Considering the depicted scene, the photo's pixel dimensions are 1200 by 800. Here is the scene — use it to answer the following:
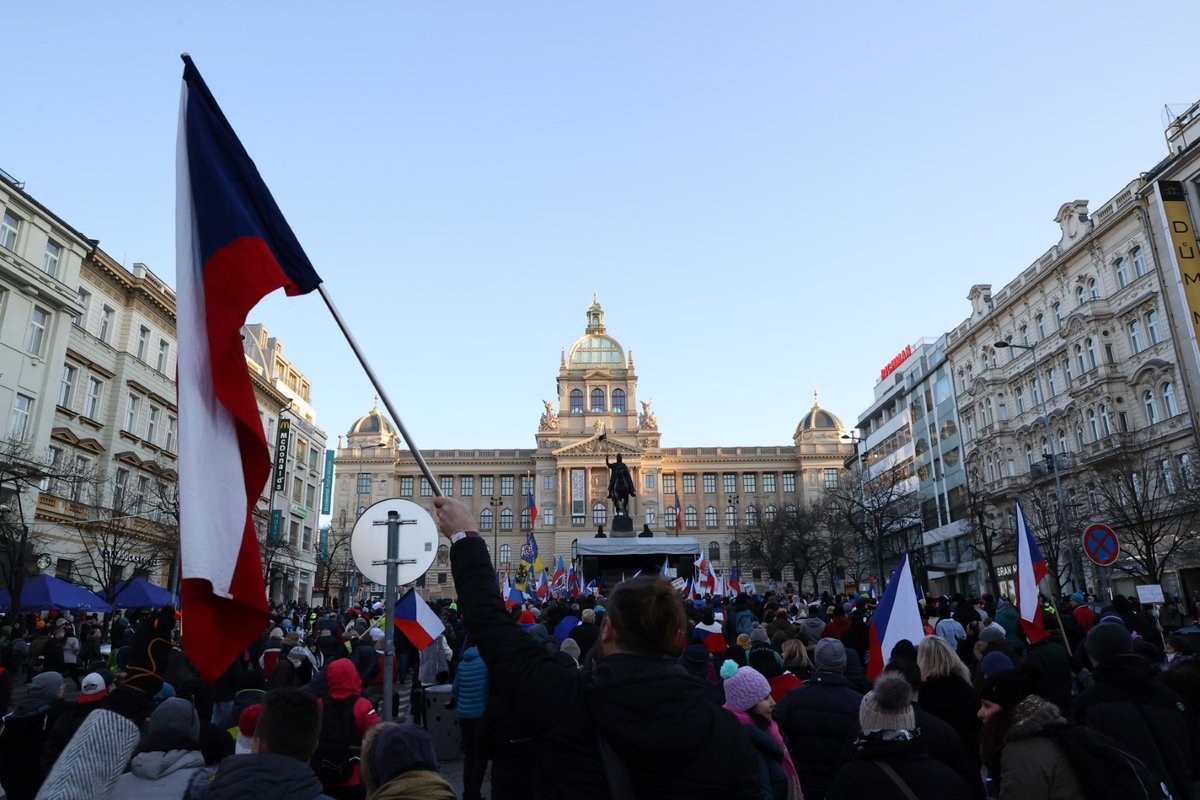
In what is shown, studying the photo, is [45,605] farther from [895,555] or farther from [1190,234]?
[895,555]

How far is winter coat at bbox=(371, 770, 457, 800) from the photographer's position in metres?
3.25

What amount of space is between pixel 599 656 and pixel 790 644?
533 centimetres

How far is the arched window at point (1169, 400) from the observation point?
3862cm

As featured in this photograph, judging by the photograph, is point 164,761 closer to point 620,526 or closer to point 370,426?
point 620,526

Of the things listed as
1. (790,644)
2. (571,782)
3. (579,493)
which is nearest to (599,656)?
(571,782)

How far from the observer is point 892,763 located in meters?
3.58

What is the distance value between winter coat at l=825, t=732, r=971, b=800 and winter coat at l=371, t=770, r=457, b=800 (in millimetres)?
1665

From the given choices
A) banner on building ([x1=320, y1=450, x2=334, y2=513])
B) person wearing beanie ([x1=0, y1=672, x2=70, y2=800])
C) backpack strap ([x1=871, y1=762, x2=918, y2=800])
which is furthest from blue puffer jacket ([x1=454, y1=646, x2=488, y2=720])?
banner on building ([x1=320, y1=450, x2=334, y2=513])

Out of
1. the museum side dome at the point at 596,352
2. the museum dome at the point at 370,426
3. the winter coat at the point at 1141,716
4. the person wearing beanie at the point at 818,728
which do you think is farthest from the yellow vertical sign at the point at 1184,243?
the museum dome at the point at 370,426

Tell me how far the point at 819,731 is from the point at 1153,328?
1722 inches

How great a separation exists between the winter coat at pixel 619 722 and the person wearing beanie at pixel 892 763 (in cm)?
112

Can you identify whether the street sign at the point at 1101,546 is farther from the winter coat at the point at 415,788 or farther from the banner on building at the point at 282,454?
the banner on building at the point at 282,454

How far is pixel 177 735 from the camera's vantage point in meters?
4.13

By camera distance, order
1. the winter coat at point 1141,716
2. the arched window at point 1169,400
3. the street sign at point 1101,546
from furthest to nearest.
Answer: the arched window at point 1169,400 → the street sign at point 1101,546 → the winter coat at point 1141,716
